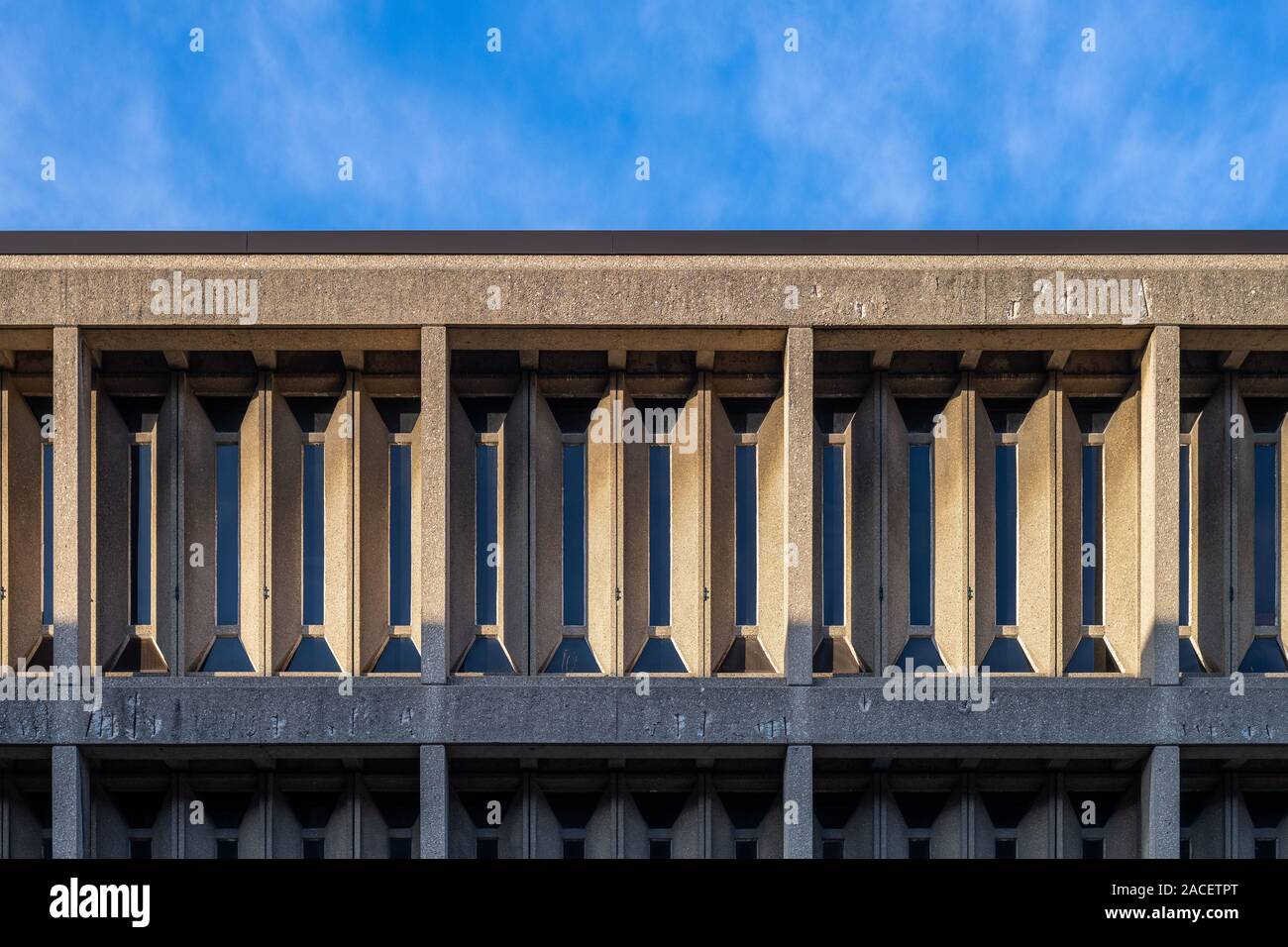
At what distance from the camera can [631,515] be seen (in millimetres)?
11539

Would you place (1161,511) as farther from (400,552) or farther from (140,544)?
(140,544)

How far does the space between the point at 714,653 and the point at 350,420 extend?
214 inches

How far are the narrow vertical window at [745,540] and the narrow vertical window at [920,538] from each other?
79.0 inches

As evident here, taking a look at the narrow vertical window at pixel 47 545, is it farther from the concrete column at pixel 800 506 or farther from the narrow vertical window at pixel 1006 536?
the narrow vertical window at pixel 1006 536

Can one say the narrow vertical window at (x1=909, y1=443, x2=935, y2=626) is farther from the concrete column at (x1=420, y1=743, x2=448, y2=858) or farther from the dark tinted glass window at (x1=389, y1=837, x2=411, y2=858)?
the dark tinted glass window at (x1=389, y1=837, x2=411, y2=858)

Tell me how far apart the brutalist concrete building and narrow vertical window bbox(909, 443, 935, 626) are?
4 centimetres

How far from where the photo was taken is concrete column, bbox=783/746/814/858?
10.4 metres

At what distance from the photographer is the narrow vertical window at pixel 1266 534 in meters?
11.6

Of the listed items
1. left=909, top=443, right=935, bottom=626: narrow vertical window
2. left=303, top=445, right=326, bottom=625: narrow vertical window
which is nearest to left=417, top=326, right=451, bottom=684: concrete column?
left=303, top=445, right=326, bottom=625: narrow vertical window

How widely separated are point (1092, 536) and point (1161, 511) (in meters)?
1.11
